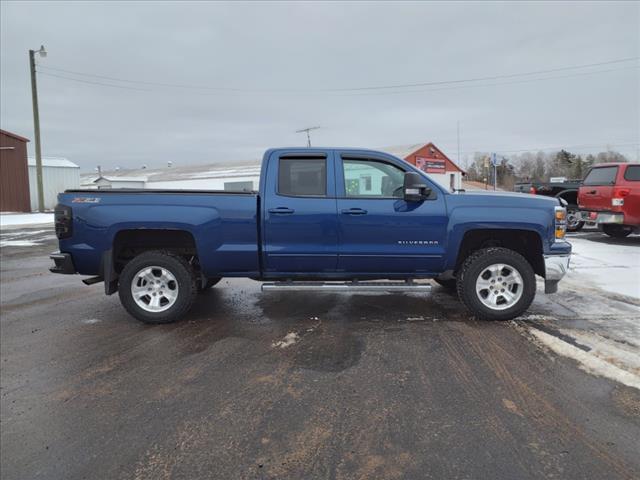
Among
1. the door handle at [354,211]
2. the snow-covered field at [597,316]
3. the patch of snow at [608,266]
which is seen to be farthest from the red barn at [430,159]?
the door handle at [354,211]

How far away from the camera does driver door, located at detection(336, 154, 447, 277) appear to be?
5086 millimetres

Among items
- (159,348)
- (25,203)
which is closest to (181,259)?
(159,348)

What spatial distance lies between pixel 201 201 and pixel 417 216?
238cm

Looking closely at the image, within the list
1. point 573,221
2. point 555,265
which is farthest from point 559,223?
point 573,221

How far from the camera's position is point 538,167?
81.2m

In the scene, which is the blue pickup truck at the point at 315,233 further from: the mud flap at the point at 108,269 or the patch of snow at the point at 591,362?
the patch of snow at the point at 591,362

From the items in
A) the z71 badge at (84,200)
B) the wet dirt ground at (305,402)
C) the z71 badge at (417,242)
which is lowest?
the wet dirt ground at (305,402)

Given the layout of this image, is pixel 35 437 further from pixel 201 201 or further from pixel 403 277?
pixel 403 277

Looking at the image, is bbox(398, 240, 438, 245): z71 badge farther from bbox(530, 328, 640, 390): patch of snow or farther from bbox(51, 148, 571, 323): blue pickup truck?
bbox(530, 328, 640, 390): patch of snow

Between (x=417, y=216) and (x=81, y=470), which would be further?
(x=417, y=216)

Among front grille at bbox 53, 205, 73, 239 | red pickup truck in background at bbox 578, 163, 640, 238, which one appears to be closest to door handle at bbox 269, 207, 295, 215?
front grille at bbox 53, 205, 73, 239

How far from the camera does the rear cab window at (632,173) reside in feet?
35.0

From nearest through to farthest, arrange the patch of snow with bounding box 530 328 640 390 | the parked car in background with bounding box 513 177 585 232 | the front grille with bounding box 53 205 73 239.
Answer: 1. the patch of snow with bounding box 530 328 640 390
2. the front grille with bounding box 53 205 73 239
3. the parked car in background with bounding box 513 177 585 232

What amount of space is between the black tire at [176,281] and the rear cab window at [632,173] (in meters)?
10.4
